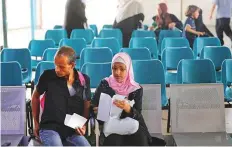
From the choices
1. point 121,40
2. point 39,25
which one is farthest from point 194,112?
point 39,25

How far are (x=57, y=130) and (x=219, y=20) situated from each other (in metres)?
7.06

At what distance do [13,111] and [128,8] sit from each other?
19.8ft

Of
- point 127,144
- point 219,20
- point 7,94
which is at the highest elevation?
point 219,20

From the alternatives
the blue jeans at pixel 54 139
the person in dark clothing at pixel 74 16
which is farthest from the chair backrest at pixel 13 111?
the person in dark clothing at pixel 74 16

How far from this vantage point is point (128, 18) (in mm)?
9664

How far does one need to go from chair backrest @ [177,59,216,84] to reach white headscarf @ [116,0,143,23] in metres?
4.40

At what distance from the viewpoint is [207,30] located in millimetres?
9930

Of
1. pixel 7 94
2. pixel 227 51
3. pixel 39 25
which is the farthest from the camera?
pixel 39 25

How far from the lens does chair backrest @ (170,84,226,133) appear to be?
156 inches

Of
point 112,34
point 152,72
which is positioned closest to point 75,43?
point 112,34

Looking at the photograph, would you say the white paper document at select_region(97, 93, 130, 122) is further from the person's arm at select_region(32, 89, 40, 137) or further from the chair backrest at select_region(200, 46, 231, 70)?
the chair backrest at select_region(200, 46, 231, 70)

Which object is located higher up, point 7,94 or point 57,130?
point 7,94

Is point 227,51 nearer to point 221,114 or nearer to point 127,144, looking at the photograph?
point 221,114

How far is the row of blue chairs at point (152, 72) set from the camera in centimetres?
505
